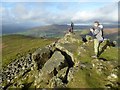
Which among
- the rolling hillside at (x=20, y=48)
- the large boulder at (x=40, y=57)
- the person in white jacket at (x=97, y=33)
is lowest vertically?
the rolling hillside at (x=20, y=48)

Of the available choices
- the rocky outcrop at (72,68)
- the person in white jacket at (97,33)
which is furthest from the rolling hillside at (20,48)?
the person in white jacket at (97,33)

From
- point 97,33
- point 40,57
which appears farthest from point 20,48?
point 97,33

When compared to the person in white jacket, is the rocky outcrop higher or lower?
lower

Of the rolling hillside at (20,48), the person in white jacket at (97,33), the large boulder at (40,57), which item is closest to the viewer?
the person in white jacket at (97,33)

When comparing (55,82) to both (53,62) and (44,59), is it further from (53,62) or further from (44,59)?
(44,59)

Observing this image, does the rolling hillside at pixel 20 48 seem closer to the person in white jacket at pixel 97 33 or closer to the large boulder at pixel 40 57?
the large boulder at pixel 40 57

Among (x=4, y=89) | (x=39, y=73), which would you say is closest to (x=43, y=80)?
(x=39, y=73)

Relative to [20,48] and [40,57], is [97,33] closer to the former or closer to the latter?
[40,57]

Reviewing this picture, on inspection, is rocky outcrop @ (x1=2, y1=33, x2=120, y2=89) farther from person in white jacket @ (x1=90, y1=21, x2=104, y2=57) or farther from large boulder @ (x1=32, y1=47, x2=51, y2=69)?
person in white jacket @ (x1=90, y1=21, x2=104, y2=57)

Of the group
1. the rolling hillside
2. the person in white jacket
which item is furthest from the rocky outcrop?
the rolling hillside
